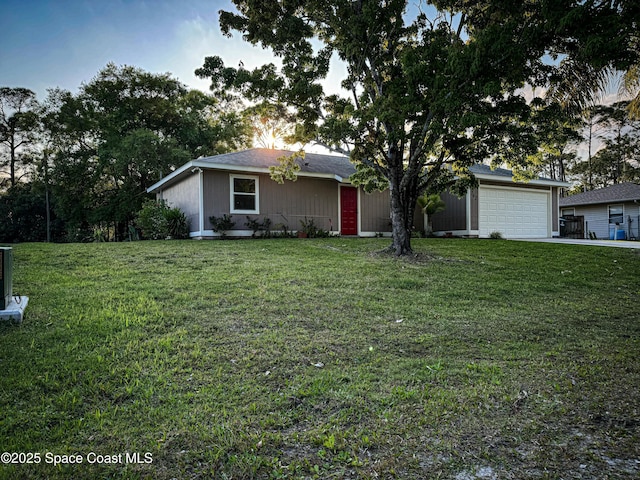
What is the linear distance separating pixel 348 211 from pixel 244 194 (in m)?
4.43

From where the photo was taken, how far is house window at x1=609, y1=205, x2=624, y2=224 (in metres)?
20.2

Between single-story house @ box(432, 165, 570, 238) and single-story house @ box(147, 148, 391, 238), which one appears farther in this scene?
single-story house @ box(432, 165, 570, 238)

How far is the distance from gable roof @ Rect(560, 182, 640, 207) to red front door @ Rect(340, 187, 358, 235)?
14.2 metres

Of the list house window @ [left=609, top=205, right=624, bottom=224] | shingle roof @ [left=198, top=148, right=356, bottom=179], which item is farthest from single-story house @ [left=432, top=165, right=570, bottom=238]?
house window @ [left=609, top=205, right=624, bottom=224]

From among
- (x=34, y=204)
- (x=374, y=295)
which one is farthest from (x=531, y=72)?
(x=34, y=204)

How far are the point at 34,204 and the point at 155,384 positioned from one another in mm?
28479

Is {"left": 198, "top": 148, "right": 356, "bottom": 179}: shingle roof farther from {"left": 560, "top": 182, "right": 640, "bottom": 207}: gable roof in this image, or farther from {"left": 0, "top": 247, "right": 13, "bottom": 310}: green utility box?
{"left": 560, "top": 182, "right": 640, "bottom": 207}: gable roof

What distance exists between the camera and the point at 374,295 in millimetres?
5668

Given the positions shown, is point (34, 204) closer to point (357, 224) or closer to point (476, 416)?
point (357, 224)

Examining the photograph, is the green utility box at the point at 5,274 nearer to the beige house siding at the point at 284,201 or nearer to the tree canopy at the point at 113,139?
the beige house siding at the point at 284,201

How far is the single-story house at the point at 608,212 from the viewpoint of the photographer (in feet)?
64.4

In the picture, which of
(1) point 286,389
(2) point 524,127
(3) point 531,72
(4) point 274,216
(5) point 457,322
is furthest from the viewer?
(4) point 274,216

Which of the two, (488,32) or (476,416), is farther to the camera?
(488,32)

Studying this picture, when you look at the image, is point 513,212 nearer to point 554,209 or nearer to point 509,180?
point 509,180
